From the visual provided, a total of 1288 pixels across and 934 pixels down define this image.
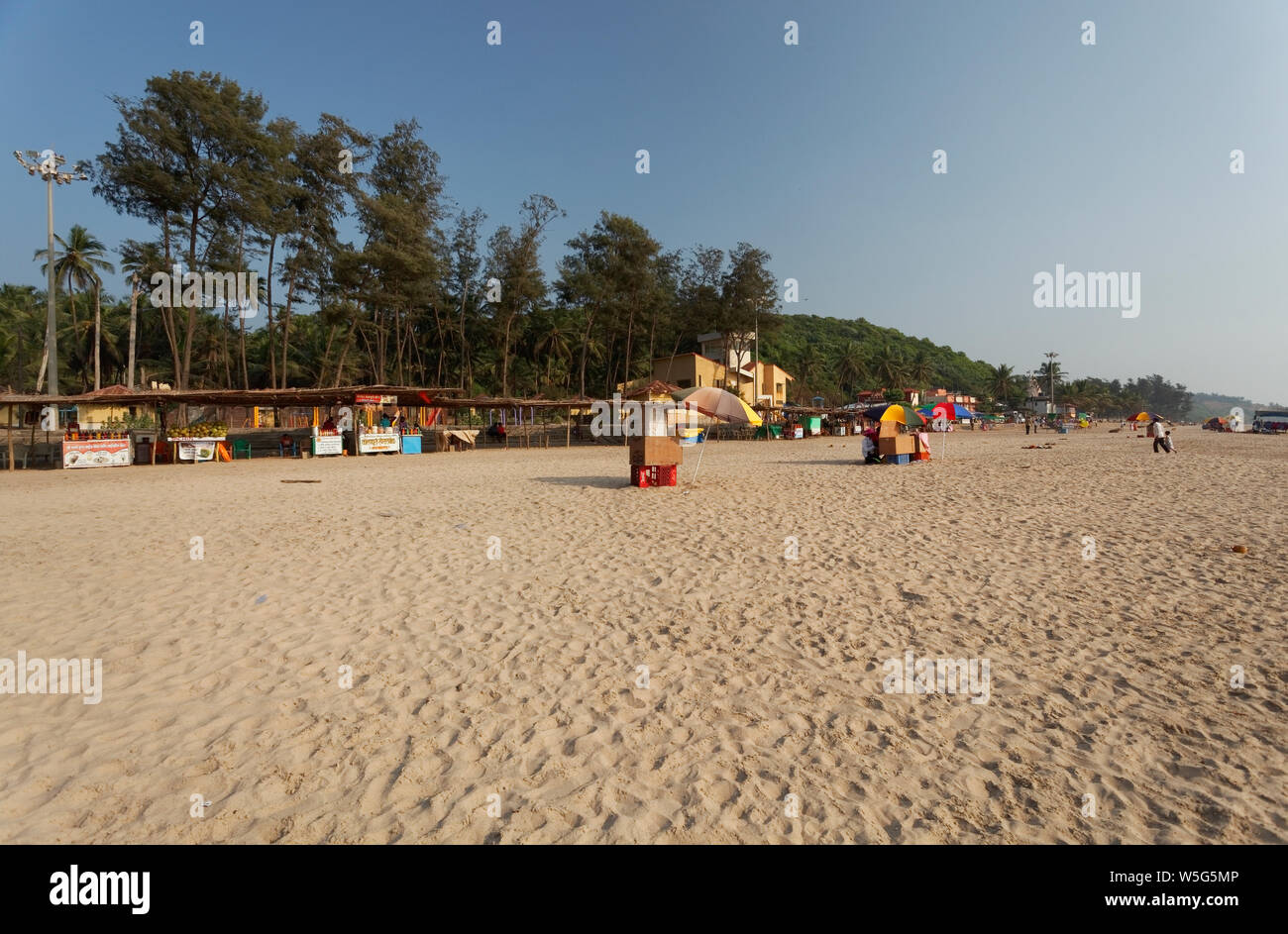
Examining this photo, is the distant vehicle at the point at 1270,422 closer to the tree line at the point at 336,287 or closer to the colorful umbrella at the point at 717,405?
the tree line at the point at 336,287

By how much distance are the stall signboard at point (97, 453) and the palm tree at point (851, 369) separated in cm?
8158

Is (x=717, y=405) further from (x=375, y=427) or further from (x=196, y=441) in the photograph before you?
(x=375, y=427)

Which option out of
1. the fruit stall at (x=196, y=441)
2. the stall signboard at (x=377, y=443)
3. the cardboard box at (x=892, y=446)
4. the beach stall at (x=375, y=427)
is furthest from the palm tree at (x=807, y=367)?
the fruit stall at (x=196, y=441)

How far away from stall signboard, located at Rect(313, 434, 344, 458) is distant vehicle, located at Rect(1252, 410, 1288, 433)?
75526 millimetres

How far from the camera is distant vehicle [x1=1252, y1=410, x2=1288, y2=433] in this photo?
52594 millimetres

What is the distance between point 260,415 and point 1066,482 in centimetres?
4483

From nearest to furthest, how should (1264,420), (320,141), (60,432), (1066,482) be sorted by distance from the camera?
(1066,482), (60,432), (320,141), (1264,420)

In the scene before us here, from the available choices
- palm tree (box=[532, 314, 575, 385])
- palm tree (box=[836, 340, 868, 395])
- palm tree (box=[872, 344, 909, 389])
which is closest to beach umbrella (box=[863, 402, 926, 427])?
palm tree (box=[532, 314, 575, 385])

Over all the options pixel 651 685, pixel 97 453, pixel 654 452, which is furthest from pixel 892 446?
pixel 97 453

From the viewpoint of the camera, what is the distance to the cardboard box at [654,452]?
12.7 metres

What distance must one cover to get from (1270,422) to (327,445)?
255 ft

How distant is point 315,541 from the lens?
7766 millimetres
